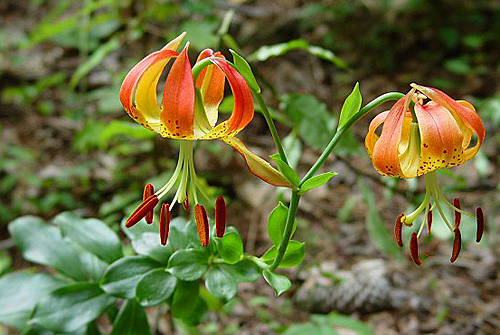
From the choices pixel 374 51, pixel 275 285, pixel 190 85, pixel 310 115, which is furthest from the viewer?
pixel 374 51

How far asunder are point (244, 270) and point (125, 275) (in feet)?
0.73

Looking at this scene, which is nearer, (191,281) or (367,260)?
(191,281)

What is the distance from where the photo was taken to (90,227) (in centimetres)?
108

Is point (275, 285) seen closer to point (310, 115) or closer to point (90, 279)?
point (90, 279)

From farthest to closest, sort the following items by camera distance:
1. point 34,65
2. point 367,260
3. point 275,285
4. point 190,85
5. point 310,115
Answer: point 34,65
point 367,260
point 310,115
point 275,285
point 190,85

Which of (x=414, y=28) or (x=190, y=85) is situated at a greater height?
(x=414, y=28)

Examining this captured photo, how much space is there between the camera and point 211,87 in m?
0.80

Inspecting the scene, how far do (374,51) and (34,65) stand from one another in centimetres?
211

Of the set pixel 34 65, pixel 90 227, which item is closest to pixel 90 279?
pixel 90 227

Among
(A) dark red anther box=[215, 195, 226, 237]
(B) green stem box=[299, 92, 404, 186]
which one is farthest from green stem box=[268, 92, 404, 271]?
(A) dark red anther box=[215, 195, 226, 237]

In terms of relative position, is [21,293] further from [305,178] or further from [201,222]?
[305,178]

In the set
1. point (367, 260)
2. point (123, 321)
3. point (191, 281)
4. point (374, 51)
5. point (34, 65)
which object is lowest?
point (367, 260)

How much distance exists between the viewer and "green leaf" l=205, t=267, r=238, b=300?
886 millimetres

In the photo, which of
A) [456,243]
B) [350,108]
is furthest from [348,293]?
[350,108]
